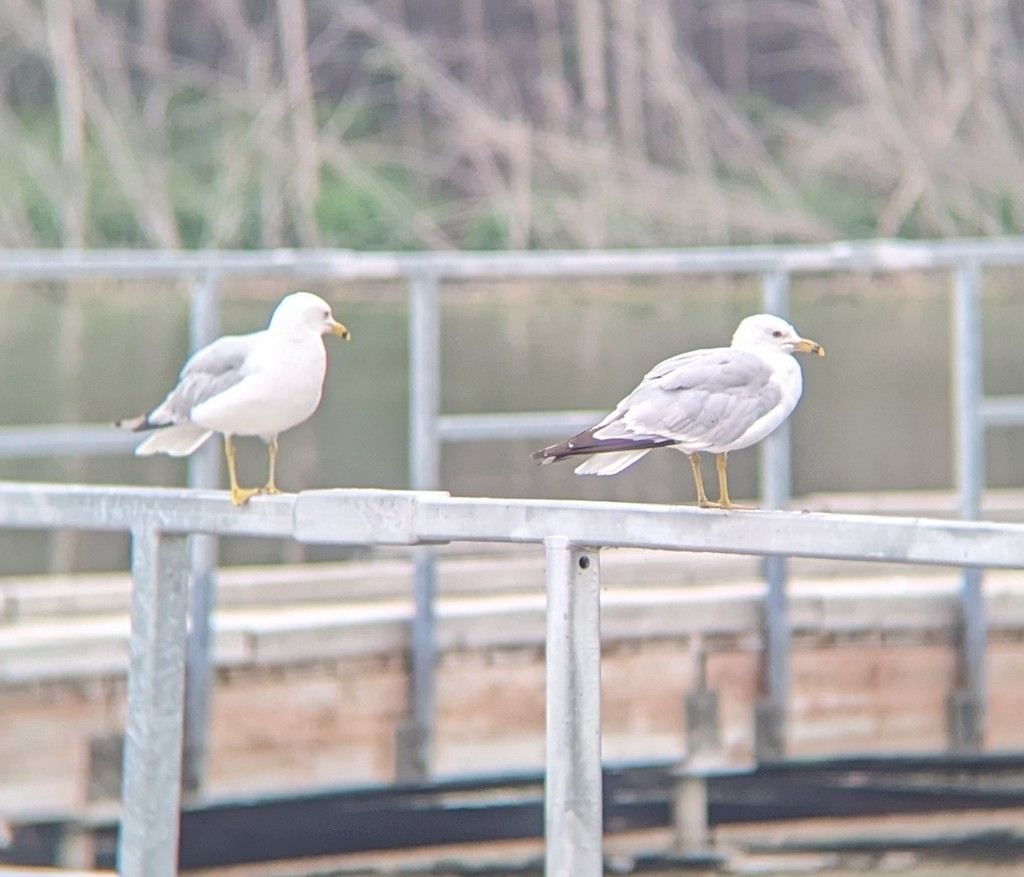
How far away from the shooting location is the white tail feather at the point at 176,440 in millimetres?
3414

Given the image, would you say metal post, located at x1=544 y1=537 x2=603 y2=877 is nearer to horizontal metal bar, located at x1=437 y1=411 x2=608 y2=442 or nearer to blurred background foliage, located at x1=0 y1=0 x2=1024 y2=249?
horizontal metal bar, located at x1=437 y1=411 x2=608 y2=442

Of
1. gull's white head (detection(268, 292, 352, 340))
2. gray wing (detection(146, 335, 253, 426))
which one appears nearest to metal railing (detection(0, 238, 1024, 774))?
gray wing (detection(146, 335, 253, 426))

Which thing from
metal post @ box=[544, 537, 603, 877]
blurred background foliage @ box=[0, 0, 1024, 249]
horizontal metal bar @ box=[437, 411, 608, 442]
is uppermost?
blurred background foliage @ box=[0, 0, 1024, 249]

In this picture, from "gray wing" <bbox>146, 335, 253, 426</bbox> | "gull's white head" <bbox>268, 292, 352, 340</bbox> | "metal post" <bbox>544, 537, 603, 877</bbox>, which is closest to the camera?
"metal post" <bbox>544, 537, 603, 877</bbox>

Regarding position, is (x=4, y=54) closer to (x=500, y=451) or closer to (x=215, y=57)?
(x=215, y=57)

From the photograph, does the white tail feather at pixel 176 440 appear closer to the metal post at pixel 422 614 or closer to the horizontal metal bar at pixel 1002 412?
the metal post at pixel 422 614

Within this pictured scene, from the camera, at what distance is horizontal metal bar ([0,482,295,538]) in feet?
7.73

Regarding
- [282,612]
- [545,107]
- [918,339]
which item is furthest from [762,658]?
[545,107]

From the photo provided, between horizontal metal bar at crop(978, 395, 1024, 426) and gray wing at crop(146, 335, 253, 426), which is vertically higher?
horizontal metal bar at crop(978, 395, 1024, 426)

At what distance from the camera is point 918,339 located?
55.8 ft

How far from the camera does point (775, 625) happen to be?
15.3 feet

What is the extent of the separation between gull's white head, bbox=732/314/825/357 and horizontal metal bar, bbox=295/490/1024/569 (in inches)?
35.3

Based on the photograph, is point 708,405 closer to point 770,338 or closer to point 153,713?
point 770,338

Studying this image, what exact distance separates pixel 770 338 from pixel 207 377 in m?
0.99
